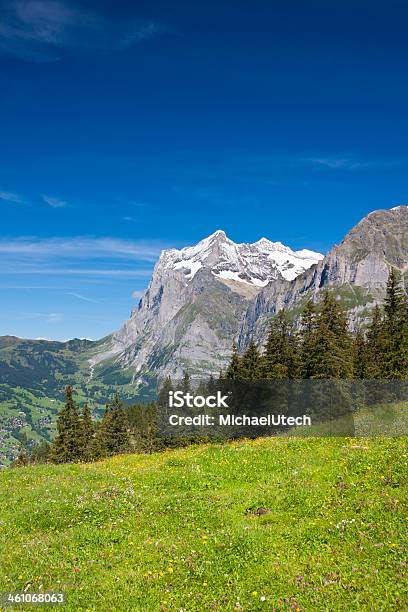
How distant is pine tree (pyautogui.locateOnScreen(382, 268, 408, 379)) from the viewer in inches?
2603

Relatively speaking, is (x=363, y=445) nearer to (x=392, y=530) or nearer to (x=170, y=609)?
(x=392, y=530)

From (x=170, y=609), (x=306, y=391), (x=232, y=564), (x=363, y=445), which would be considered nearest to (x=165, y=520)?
(x=232, y=564)

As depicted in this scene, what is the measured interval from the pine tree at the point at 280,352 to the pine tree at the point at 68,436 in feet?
119

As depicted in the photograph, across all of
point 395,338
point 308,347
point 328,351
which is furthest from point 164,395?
point 395,338

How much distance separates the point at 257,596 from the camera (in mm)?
11484

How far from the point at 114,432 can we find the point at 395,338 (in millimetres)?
58237

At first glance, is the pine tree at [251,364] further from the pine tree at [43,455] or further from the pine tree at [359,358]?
the pine tree at [43,455]

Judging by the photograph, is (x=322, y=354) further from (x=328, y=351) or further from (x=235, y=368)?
(x=235, y=368)

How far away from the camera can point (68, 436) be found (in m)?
81.1

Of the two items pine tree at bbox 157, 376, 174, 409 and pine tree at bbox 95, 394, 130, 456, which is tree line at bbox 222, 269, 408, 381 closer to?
pine tree at bbox 157, 376, 174, 409

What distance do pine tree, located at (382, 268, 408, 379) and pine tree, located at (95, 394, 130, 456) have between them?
53462 mm

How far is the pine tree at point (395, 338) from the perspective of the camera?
66125mm

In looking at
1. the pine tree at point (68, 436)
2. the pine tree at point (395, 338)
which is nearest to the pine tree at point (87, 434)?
the pine tree at point (68, 436)

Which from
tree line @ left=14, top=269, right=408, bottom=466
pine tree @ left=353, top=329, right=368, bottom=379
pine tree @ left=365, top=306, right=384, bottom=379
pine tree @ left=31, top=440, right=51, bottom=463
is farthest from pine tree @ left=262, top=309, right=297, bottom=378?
pine tree @ left=31, top=440, right=51, bottom=463
